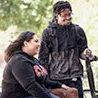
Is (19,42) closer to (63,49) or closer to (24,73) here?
(24,73)

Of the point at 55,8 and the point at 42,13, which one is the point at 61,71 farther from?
the point at 42,13

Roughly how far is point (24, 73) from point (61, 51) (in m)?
0.77

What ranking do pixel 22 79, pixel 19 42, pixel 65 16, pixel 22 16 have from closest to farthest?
1. pixel 22 79
2. pixel 19 42
3. pixel 65 16
4. pixel 22 16

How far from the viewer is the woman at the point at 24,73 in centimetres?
388

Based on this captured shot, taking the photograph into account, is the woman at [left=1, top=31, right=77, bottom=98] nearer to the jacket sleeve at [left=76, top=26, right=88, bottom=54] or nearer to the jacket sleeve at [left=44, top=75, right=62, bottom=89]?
the jacket sleeve at [left=44, top=75, right=62, bottom=89]

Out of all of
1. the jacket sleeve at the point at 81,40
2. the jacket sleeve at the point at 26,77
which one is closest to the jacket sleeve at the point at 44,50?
the jacket sleeve at the point at 81,40

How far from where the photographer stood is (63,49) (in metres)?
4.53

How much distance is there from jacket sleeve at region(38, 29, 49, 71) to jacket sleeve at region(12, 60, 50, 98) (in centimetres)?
65

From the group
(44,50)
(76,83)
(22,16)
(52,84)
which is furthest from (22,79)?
(22,16)

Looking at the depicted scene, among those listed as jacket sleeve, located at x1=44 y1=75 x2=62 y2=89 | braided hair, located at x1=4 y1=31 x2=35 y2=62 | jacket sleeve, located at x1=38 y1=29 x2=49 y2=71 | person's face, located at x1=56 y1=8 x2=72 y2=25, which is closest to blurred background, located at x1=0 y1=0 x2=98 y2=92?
jacket sleeve, located at x1=38 y1=29 x2=49 y2=71

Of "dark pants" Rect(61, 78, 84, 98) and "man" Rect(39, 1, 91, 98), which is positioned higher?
"man" Rect(39, 1, 91, 98)

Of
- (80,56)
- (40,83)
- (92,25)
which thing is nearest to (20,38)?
(40,83)

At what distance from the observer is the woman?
3.88 m

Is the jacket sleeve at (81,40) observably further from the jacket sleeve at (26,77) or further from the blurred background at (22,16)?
the blurred background at (22,16)
